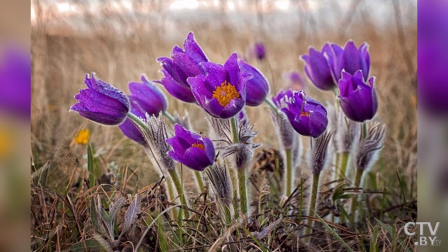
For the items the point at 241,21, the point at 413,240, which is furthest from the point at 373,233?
the point at 241,21

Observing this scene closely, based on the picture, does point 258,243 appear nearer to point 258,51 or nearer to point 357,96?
point 357,96

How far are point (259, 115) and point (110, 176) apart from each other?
0.42m

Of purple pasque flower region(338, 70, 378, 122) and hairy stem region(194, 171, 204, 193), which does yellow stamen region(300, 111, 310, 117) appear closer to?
purple pasque flower region(338, 70, 378, 122)

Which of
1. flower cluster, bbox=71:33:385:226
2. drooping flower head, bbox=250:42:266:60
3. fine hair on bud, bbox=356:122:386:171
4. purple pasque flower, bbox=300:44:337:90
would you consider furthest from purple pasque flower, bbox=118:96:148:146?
fine hair on bud, bbox=356:122:386:171

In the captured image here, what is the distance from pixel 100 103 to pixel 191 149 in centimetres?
23

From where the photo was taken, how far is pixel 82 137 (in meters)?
1.39

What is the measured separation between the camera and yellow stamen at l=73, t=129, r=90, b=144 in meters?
1.38

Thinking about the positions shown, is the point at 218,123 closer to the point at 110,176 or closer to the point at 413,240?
the point at 110,176

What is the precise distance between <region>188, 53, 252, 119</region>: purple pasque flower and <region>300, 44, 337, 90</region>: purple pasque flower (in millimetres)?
247

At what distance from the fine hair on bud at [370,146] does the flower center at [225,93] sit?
36cm

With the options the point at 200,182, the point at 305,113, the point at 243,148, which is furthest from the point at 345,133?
the point at 200,182

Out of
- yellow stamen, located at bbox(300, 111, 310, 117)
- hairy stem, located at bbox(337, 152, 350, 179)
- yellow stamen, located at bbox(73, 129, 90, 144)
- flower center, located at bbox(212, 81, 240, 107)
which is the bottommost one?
hairy stem, located at bbox(337, 152, 350, 179)

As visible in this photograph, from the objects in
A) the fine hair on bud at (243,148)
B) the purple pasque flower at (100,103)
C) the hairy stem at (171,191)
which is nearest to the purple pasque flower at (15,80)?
the purple pasque flower at (100,103)

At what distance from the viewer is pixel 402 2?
124 centimetres
